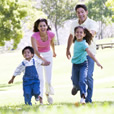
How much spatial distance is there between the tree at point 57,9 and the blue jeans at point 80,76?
A: 87.8 m

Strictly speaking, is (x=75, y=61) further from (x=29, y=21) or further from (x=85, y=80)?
(x=29, y=21)

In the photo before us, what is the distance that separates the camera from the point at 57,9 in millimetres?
97875

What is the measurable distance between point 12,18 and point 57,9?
6335 cm

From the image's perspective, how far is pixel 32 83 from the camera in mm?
8789

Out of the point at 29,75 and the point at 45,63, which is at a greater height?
the point at 45,63

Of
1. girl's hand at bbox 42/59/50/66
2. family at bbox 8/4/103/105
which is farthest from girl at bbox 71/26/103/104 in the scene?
girl's hand at bbox 42/59/50/66

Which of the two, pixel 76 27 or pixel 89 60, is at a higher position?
pixel 76 27

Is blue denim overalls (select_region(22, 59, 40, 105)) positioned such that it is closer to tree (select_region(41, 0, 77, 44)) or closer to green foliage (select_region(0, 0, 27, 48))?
green foliage (select_region(0, 0, 27, 48))

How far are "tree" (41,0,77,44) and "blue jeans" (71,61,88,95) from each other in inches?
3456

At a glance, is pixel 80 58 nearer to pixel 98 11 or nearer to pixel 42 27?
pixel 42 27

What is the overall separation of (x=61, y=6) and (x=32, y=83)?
297 feet

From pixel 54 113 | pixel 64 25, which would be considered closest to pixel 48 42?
pixel 54 113

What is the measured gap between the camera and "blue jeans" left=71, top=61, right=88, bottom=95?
8641mm

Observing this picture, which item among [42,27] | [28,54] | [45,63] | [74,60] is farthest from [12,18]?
[74,60]
